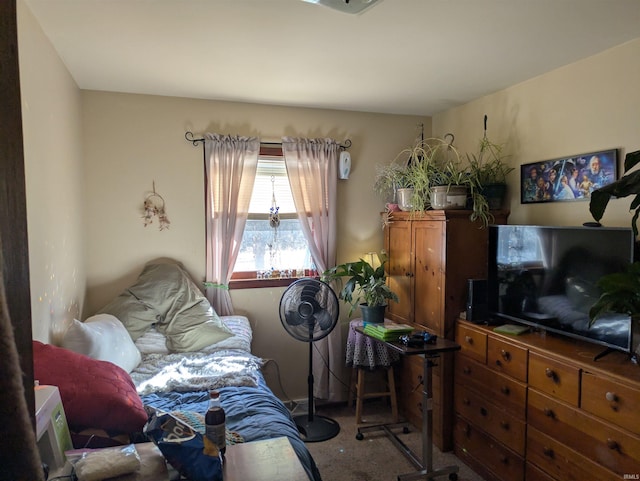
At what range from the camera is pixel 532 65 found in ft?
8.46

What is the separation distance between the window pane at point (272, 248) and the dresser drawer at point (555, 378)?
6.27ft

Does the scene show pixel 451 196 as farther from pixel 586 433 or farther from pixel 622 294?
pixel 586 433

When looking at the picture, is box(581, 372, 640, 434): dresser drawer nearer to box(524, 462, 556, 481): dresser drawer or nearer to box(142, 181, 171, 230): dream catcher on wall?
box(524, 462, 556, 481): dresser drawer

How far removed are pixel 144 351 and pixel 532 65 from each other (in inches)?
120

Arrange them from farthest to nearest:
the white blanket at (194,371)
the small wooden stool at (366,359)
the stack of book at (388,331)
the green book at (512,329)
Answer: the small wooden stool at (366,359) → the stack of book at (388,331) → the green book at (512,329) → the white blanket at (194,371)

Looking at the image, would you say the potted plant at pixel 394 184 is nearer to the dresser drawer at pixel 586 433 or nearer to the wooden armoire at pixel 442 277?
the wooden armoire at pixel 442 277

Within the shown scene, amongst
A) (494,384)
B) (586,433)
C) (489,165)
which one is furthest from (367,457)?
(489,165)

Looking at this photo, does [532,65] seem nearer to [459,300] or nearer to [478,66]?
[478,66]

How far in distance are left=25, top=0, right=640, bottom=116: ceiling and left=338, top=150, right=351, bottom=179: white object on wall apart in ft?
1.90

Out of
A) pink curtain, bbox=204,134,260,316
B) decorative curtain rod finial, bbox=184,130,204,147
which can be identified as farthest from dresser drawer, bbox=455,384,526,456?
Answer: decorative curtain rod finial, bbox=184,130,204,147

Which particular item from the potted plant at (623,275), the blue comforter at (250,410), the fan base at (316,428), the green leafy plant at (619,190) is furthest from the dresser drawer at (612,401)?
the fan base at (316,428)

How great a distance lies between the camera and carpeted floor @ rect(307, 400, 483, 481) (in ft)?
8.67

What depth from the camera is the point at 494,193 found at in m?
2.94

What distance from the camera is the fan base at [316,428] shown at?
3076 mm
